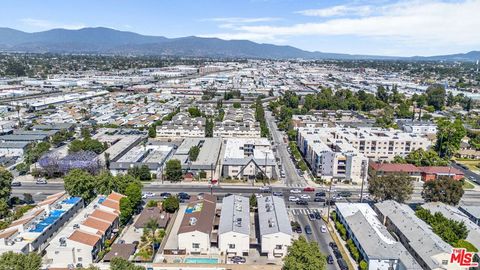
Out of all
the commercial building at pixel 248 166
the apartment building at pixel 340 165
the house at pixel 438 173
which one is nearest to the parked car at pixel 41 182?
the commercial building at pixel 248 166

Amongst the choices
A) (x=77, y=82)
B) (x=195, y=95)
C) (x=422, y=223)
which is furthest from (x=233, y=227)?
(x=77, y=82)

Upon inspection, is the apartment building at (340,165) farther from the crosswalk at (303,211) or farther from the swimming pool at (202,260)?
the swimming pool at (202,260)

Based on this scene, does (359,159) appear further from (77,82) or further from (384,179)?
(77,82)

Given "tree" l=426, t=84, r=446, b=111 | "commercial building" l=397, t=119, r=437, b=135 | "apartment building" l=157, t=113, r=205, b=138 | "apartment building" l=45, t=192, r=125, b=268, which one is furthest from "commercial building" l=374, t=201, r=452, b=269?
"tree" l=426, t=84, r=446, b=111

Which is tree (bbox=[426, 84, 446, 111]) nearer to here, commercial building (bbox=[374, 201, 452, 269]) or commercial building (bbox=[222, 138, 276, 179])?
commercial building (bbox=[222, 138, 276, 179])

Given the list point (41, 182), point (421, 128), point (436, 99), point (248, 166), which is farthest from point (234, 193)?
point (436, 99)

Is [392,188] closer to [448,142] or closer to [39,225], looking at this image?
[448,142]
